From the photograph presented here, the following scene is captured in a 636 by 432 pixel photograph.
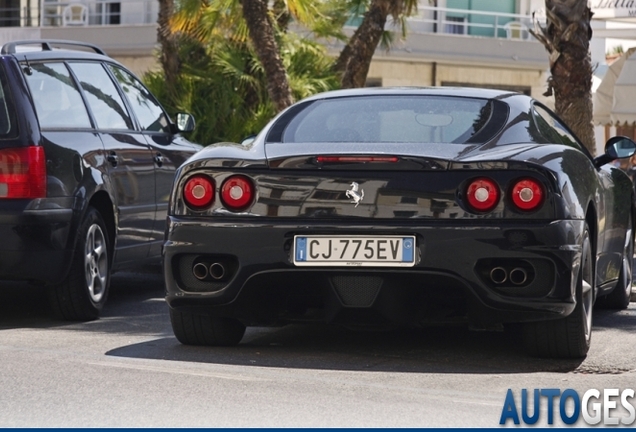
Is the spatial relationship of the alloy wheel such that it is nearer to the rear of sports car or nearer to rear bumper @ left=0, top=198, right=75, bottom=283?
rear bumper @ left=0, top=198, right=75, bottom=283

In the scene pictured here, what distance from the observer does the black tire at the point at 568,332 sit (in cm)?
657

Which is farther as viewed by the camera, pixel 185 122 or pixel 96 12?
pixel 96 12

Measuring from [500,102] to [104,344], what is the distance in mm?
2428

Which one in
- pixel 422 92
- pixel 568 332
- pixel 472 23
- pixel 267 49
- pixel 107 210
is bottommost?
pixel 568 332

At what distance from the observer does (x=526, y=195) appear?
6.28 metres

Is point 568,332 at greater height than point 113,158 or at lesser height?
lesser

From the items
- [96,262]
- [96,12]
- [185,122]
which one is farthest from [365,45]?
[96,12]

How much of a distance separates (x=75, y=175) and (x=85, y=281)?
64cm

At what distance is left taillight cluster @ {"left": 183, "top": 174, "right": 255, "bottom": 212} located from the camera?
652 cm

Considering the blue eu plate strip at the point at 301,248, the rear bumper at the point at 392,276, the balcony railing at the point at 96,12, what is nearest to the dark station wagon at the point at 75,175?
the rear bumper at the point at 392,276

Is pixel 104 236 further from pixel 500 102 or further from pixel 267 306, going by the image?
pixel 500 102

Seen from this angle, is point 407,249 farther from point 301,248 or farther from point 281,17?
point 281,17

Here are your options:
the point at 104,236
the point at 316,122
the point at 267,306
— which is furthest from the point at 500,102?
the point at 104,236

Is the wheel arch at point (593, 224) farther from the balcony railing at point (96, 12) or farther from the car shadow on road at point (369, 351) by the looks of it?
the balcony railing at point (96, 12)
